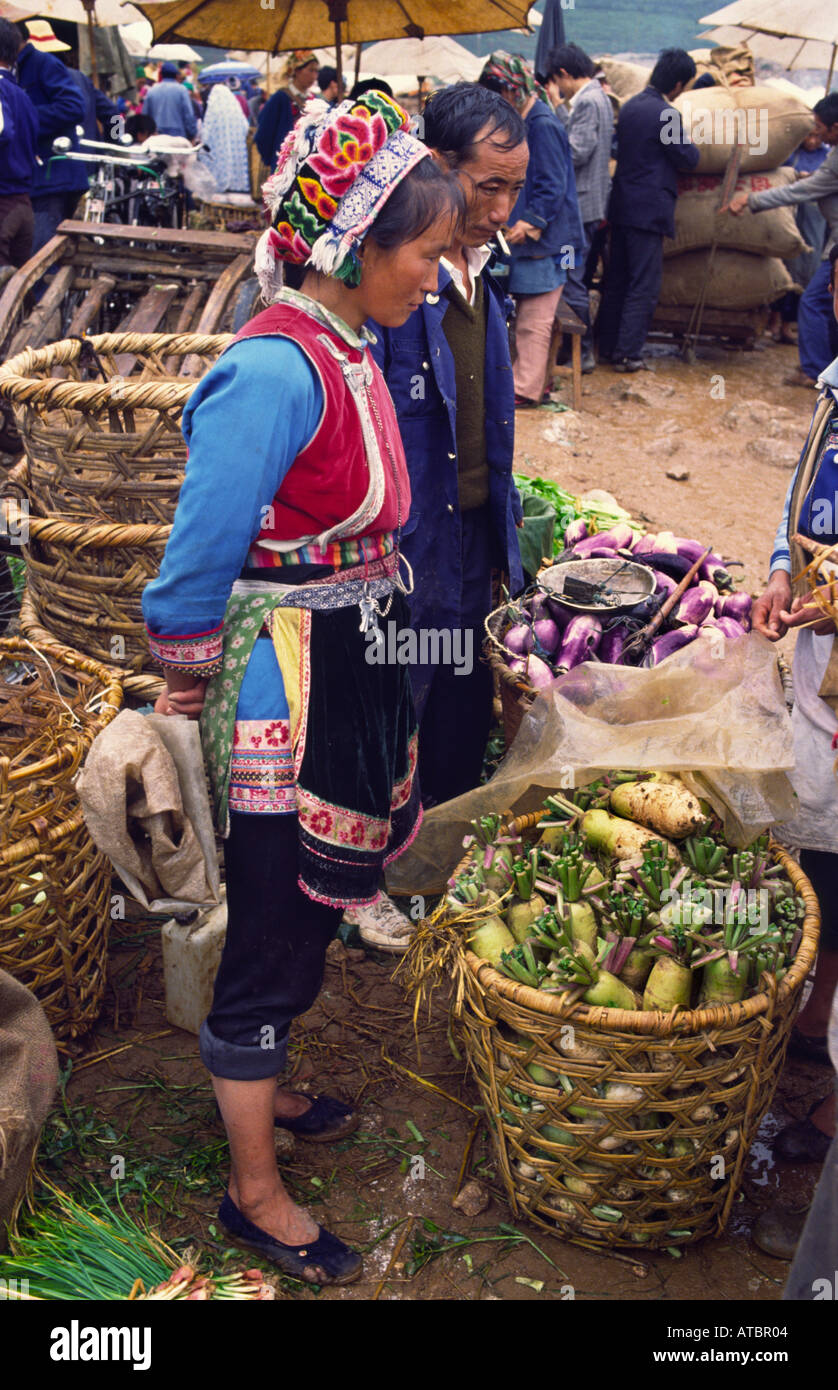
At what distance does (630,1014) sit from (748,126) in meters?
8.63

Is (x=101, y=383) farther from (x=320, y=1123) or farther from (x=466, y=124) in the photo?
(x=320, y=1123)

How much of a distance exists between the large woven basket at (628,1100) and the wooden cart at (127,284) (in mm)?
3159

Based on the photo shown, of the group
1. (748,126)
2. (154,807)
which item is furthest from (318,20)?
(748,126)

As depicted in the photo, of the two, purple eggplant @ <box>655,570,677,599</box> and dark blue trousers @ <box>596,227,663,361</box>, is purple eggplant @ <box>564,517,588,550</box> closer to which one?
purple eggplant @ <box>655,570,677,599</box>

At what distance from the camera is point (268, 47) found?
4.58 m

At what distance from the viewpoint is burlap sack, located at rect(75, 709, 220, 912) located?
73.1 inches

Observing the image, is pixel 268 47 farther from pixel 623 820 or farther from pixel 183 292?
pixel 623 820

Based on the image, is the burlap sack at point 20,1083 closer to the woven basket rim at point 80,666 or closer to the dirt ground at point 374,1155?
the dirt ground at point 374,1155

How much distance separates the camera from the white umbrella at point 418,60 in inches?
525

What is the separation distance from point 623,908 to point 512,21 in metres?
4.12

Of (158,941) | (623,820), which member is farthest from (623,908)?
(158,941)

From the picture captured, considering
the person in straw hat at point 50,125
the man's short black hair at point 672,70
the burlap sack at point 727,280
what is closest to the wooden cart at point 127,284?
the person in straw hat at point 50,125

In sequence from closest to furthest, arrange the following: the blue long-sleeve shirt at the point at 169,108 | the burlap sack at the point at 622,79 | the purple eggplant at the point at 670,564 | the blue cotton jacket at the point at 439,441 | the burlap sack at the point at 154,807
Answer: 1. the burlap sack at the point at 154,807
2. the blue cotton jacket at the point at 439,441
3. the purple eggplant at the point at 670,564
4. the burlap sack at the point at 622,79
5. the blue long-sleeve shirt at the point at 169,108

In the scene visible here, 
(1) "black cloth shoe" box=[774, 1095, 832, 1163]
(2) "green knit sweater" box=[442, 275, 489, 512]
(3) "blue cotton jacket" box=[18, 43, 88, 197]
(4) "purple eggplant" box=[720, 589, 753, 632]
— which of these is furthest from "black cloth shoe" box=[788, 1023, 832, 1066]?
(3) "blue cotton jacket" box=[18, 43, 88, 197]
